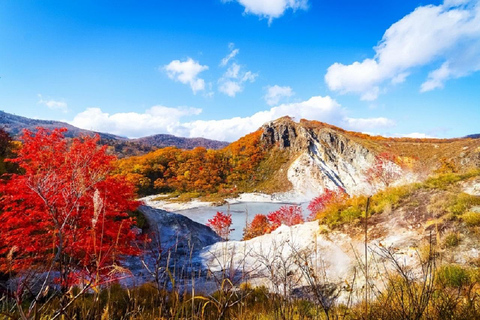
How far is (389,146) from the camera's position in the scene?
1935 inches

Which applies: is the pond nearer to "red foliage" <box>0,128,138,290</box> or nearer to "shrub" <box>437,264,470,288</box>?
"red foliage" <box>0,128,138,290</box>

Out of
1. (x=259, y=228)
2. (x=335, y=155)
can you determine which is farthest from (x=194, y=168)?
(x=259, y=228)

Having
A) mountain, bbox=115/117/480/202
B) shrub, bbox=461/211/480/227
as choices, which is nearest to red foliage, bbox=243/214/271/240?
shrub, bbox=461/211/480/227

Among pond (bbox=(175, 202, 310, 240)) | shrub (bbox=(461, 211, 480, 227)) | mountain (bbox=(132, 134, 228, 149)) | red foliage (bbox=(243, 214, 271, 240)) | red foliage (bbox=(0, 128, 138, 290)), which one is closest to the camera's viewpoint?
red foliage (bbox=(0, 128, 138, 290))

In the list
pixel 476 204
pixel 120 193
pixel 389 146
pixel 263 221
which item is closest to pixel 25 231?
pixel 120 193

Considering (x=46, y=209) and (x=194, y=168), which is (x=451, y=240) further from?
(x=194, y=168)

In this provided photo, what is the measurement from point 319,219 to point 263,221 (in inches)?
491

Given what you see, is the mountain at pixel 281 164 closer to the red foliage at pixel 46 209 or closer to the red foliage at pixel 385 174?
the red foliage at pixel 385 174

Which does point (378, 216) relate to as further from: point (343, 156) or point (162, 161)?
point (162, 161)

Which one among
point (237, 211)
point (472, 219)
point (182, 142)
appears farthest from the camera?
point (182, 142)

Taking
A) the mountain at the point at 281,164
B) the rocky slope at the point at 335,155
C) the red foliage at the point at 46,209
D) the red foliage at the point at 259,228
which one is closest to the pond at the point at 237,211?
the red foliage at the point at 259,228

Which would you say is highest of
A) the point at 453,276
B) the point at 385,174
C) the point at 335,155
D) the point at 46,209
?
the point at 335,155

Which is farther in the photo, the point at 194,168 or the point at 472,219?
the point at 194,168

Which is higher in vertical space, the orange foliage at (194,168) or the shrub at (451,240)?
the shrub at (451,240)
